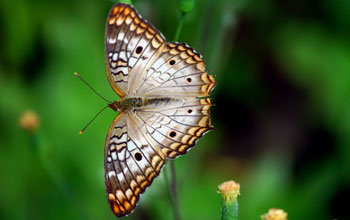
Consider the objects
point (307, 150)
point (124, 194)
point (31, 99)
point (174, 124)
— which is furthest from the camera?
point (307, 150)

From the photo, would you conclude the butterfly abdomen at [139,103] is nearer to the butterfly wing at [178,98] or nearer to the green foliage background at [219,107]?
the butterfly wing at [178,98]

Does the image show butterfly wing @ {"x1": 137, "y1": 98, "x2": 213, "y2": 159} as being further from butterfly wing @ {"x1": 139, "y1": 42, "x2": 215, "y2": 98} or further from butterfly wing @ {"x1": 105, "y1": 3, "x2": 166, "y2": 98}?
butterfly wing @ {"x1": 105, "y1": 3, "x2": 166, "y2": 98}

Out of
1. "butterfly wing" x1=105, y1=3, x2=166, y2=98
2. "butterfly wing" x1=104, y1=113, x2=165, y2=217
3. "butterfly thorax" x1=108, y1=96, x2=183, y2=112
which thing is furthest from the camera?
"butterfly thorax" x1=108, y1=96, x2=183, y2=112

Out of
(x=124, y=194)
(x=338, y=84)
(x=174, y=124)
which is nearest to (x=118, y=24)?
(x=174, y=124)

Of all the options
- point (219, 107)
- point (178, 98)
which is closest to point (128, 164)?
point (178, 98)

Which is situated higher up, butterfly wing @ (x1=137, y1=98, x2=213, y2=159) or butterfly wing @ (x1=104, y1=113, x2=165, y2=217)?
butterfly wing @ (x1=137, y1=98, x2=213, y2=159)

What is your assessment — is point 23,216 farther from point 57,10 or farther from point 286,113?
point 286,113

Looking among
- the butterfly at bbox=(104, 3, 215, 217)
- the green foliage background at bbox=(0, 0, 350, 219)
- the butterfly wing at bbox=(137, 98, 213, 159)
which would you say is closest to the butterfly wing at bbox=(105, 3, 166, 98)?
the butterfly at bbox=(104, 3, 215, 217)
